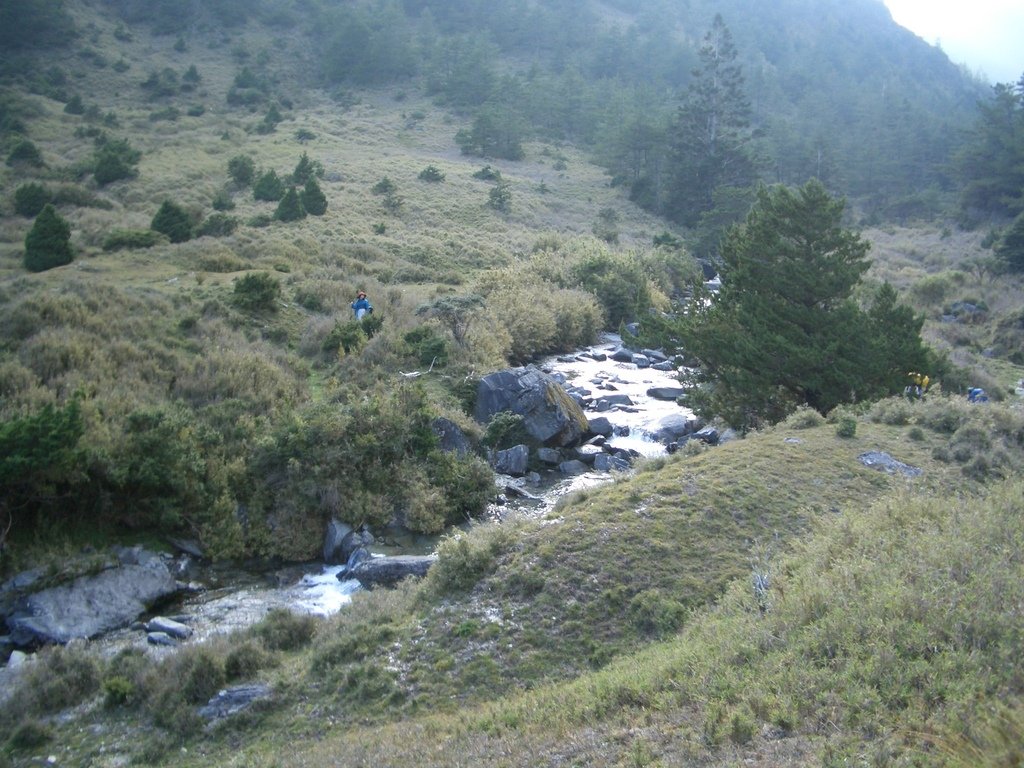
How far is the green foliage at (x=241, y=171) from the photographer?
42344mm

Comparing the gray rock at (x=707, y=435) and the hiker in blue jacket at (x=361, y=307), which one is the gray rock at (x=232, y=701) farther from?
the hiker in blue jacket at (x=361, y=307)

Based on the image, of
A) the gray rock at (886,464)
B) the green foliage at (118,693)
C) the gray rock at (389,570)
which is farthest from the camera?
the gray rock at (389,570)

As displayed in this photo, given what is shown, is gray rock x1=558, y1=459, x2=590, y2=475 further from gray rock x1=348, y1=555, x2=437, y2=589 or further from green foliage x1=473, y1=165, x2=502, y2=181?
green foliage x1=473, y1=165, x2=502, y2=181

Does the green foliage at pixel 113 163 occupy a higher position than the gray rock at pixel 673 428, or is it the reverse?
the gray rock at pixel 673 428

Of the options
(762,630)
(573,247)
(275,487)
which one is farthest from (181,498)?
(573,247)

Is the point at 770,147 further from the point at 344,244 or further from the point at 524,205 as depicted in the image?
the point at 344,244

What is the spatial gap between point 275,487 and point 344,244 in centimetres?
1976

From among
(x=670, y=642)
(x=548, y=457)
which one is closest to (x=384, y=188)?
(x=548, y=457)

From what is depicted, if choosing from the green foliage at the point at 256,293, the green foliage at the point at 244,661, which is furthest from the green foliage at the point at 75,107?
the green foliage at the point at 244,661

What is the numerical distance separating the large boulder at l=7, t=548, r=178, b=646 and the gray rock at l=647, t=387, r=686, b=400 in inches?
576

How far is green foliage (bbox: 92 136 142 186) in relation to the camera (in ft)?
128

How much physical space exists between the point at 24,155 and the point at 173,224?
1497 centimetres

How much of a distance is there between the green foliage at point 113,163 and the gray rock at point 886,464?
38337 mm

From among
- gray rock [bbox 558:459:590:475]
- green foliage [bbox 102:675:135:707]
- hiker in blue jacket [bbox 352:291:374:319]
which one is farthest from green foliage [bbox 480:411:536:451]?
green foliage [bbox 102:675:135:707]
